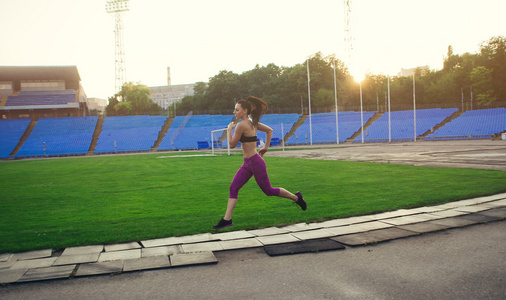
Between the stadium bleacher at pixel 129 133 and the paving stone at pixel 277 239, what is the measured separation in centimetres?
4220

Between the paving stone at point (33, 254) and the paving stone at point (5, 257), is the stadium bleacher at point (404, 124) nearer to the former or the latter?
the paving stone at point (33, 254)

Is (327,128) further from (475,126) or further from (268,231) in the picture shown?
(268,231)

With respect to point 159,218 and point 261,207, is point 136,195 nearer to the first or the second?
point 159,218

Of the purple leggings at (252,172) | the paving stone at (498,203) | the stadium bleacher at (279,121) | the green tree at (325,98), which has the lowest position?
the paving stone at (498,203)

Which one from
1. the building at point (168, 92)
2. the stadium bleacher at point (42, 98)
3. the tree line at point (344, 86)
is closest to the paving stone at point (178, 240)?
the tree line at point (344, 86)

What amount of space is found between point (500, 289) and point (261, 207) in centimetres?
409

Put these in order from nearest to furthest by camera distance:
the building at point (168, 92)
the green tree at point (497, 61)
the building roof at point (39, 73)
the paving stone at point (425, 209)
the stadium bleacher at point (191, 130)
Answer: the paving stone at point (425, 209), the stadium bleacher at point (191, 130), the building roof at point (39, 73), the green tree at point (497, 61), the building at point (168, 92)

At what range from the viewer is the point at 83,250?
432 cm

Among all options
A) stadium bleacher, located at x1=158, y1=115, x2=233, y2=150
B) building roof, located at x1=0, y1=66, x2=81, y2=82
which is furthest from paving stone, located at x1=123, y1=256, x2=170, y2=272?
building roof, located at x1=0, y1=66, x2=81, y2=82

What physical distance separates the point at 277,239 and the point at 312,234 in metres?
0.51

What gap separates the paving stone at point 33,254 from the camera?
163 inches

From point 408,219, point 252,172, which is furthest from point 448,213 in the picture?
point 252,172

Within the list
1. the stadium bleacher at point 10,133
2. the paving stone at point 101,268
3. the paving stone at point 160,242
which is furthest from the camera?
the stadium bleacher at point 10,133

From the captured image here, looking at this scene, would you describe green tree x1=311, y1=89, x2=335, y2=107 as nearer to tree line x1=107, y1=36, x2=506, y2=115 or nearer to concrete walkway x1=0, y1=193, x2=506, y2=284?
tree line x1=107, y1=36, x2=506, y2=115
